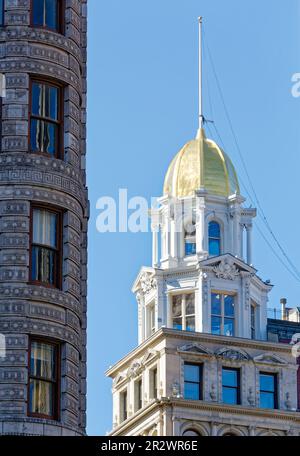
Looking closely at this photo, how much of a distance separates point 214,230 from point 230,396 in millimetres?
14263

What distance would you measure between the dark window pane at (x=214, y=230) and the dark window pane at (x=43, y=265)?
57533 mm

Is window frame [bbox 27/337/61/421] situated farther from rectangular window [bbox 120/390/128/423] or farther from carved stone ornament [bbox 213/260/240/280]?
carved stone ornament [bbox 213/260/240/280]

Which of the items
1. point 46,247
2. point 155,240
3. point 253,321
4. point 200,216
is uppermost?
point 200,216

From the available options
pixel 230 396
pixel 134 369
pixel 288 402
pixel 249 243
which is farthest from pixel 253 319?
pixel 134 369

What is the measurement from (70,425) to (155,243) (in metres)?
60.2

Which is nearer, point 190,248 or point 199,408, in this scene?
point 199,408

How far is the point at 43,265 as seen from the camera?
62062mm

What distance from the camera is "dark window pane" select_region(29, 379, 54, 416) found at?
59969 millimetres

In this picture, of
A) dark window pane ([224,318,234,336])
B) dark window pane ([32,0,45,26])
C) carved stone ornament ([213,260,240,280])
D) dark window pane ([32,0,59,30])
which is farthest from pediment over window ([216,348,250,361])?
dark window pane ([32,0,45,26])

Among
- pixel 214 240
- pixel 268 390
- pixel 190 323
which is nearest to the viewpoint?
pixel 268 390

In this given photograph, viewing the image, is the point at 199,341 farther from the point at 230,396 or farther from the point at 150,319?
the point at 150,319

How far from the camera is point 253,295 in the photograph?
384ft

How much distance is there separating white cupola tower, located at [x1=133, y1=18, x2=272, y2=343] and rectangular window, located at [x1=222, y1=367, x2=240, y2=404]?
4.48 metres
